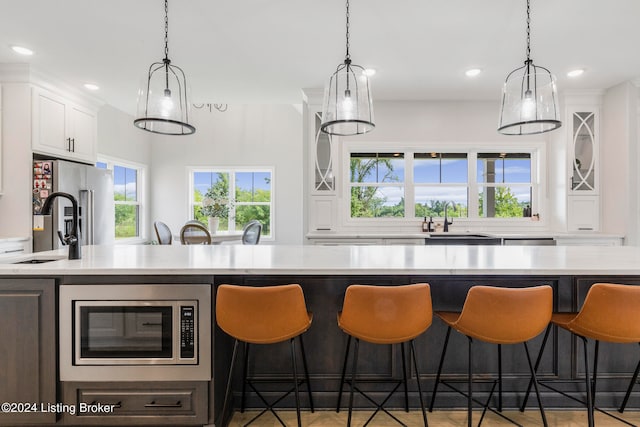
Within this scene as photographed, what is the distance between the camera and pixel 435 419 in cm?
192

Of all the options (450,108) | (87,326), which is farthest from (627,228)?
(87,326)

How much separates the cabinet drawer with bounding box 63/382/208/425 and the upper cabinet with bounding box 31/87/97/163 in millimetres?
3068

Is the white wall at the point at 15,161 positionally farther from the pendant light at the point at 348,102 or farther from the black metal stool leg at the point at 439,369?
the black metal stool leg at the point at 439,369

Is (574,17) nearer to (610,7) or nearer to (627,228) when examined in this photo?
(610,7)

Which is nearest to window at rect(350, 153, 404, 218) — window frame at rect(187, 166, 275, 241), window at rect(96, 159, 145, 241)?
window frame at rect(187, 166, 275, 241)

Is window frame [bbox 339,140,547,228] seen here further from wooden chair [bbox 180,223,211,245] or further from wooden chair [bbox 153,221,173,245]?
wooden chair [bbox 153,221,173,245]

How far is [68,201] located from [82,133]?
1050 mm

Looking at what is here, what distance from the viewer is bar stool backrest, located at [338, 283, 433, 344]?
5.07ft

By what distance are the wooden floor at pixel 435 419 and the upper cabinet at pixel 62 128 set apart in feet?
12.0

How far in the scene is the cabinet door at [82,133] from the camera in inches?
162

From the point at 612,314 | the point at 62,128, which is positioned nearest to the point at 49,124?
the point at 62,128

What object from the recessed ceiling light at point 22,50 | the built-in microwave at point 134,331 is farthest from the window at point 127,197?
the built-in microwave at point 134,331

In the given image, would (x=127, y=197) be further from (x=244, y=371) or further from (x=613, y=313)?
(x=613, y=313)

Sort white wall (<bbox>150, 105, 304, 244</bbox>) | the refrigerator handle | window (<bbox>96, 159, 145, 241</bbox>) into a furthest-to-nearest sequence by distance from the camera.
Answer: white wall (<bbox>150, 105, 304, 244</bbox>) → window (<bbox>96, 159, 145, 241</bbox>) → the refrigerator handle
